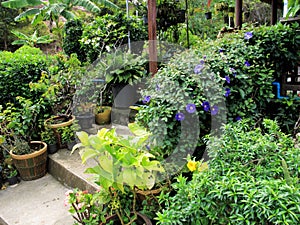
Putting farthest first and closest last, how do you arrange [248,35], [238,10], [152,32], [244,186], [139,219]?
[238,10], [152,32], [248,35], [139,219], [244,186]

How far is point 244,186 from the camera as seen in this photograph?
121cm

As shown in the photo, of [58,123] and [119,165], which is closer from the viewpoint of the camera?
[119,165]

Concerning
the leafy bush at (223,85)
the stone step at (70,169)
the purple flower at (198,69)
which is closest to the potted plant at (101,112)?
the stone step at (70,169)

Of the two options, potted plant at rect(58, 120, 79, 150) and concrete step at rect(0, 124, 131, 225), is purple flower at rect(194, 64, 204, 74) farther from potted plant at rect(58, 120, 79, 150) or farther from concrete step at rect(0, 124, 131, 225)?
potted plant at rect(58, 120, 79, 150)

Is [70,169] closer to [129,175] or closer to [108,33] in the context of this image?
[129,175]

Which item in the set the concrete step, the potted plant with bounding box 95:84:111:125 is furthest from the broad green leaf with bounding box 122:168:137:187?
the potted plant with bounding box 95:84:111:125

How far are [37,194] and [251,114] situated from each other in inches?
88.1

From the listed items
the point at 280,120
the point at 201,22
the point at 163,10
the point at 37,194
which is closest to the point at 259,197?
the point at 280,120

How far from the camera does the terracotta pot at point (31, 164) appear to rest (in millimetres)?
3070

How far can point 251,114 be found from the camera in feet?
7.70

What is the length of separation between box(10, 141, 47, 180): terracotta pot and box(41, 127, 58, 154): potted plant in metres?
0.13

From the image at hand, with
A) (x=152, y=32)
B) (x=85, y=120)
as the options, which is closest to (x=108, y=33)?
(x=152, y=32)

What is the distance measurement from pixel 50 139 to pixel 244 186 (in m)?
2.72

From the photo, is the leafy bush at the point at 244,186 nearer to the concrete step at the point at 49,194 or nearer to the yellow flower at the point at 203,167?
the yellow flower at the point at 203,167
